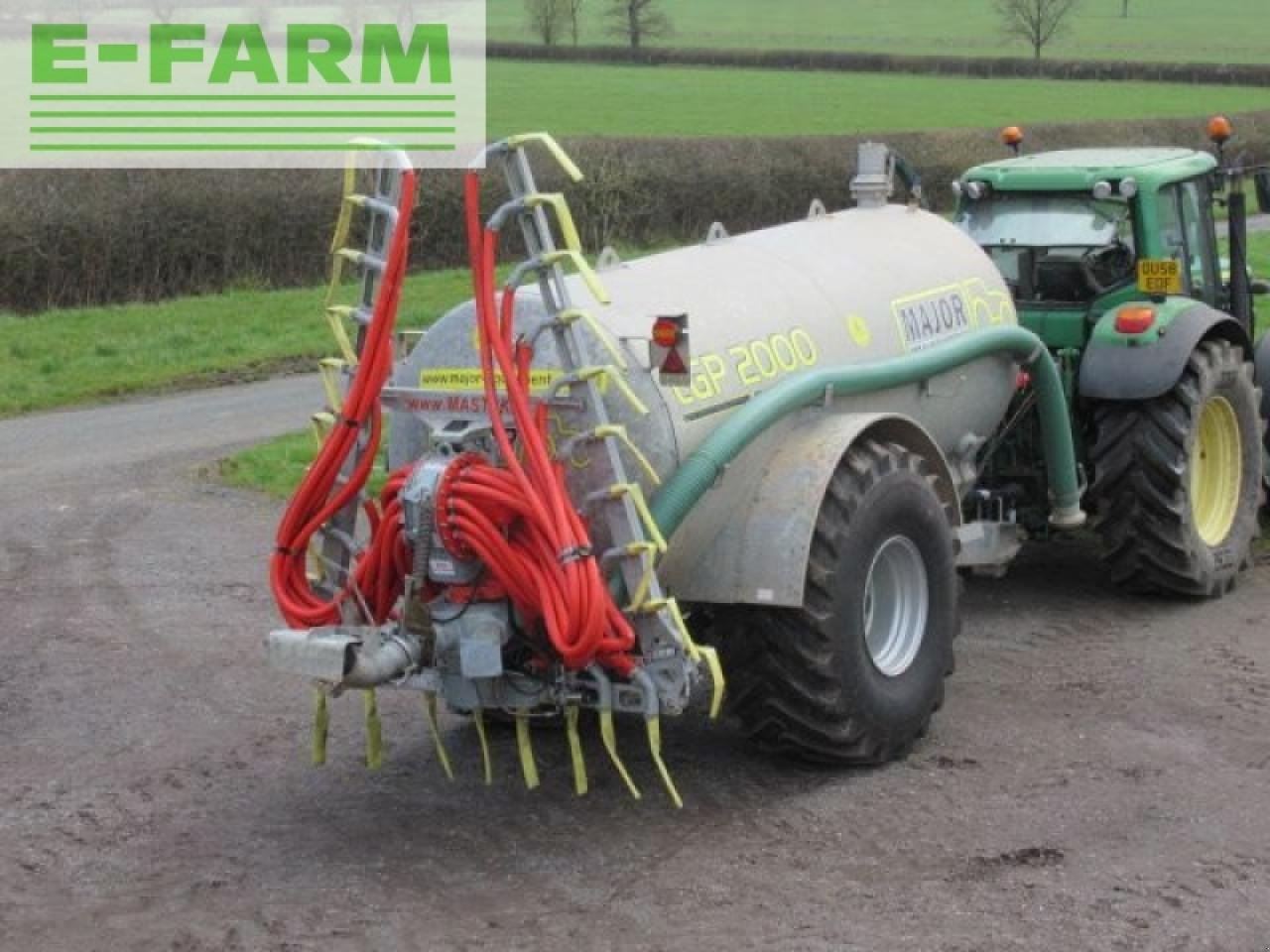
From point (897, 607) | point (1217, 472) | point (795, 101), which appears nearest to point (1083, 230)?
point (1217, 472)

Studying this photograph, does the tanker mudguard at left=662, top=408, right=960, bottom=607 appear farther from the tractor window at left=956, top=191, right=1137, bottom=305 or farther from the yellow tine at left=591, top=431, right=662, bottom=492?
the tractor window at left=956, top=191, right=1137, bottom=305

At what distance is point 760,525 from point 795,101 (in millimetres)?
46222

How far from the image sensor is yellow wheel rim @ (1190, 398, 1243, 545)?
9977mm

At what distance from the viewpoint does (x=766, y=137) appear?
102ft

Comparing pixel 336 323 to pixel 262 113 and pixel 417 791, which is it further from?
pixel 262 113

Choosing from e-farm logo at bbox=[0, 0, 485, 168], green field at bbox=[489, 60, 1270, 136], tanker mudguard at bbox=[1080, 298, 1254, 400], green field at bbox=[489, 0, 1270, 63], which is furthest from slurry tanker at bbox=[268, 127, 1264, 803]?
green field at bbox=[489, 0, 1270, 63]

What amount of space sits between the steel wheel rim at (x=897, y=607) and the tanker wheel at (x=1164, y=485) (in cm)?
222

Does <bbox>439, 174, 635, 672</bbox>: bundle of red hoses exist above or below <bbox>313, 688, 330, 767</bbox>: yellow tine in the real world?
above

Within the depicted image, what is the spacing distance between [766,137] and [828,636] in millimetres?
24853

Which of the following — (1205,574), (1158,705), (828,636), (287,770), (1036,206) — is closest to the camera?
(828,636)

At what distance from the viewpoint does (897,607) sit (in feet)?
24.8

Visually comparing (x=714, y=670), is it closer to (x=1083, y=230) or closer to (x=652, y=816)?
(x=652, y=816)

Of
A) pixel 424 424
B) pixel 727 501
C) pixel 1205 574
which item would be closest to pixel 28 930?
pixel 424 424

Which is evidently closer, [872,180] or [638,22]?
[872,180]
